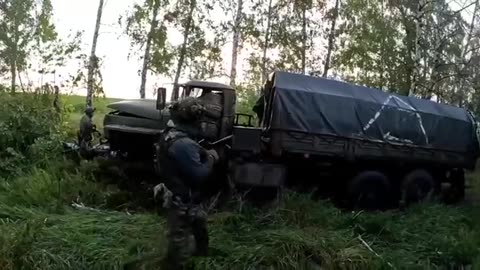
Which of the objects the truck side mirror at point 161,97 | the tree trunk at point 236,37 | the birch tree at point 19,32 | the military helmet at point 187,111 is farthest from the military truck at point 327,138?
the birch tree at point 19,32

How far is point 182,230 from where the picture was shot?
5.96 meters

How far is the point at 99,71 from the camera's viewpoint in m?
20.0

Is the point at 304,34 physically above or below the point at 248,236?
above

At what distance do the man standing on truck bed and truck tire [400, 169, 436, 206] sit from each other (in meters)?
5.69

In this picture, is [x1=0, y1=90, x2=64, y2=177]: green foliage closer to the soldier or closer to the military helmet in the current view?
the soldier

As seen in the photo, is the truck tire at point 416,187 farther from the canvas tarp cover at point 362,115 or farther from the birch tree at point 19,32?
the birch tree at point 19,32

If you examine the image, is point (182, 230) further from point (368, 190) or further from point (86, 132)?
point (86, 132)

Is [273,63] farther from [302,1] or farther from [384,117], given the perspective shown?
[384,117]

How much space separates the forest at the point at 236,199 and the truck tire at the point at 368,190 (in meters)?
0.90

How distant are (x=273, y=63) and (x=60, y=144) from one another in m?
12.3

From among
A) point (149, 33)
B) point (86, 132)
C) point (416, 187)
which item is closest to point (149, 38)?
point (149, 33)

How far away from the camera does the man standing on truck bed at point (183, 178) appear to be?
588cm

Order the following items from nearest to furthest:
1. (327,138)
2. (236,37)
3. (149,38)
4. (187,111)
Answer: (187,111) < (327,138) < (236,37) < (149,38)

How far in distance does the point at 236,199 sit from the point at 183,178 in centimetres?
275
